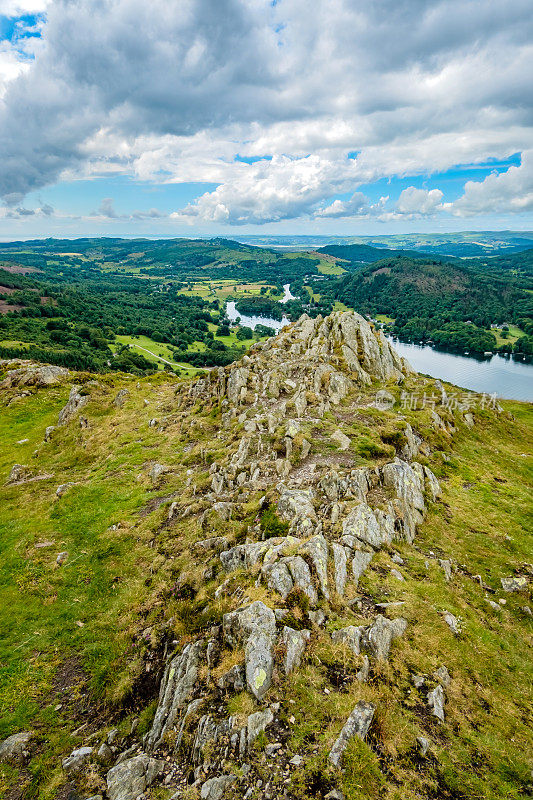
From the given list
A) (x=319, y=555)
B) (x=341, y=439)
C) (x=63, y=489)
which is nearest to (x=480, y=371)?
(x=341, y=439)

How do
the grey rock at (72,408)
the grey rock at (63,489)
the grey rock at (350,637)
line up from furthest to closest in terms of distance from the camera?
the grey rock at (72,408)
the grey rock at (63,489)
the grey rock at (350,637)

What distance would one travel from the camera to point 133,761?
11125 mm

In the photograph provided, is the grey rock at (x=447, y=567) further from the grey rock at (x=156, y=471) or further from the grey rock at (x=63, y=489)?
the grey rock at (x=63, y=489)

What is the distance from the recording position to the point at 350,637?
12859mm

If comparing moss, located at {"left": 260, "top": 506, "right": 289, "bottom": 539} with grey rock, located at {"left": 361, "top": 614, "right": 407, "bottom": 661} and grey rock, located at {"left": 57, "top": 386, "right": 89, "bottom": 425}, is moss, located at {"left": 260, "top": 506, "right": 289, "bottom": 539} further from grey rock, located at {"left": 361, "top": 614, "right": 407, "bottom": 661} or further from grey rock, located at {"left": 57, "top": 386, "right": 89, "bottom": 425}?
grey rock, located at {"left": 57, "top": 386, "right": 89, "bottom": 425}

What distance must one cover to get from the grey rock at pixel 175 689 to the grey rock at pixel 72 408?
133ft

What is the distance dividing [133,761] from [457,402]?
46539 mm

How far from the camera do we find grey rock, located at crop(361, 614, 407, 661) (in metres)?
12.8

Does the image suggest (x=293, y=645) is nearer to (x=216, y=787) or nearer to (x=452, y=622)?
(x=216, y=787)

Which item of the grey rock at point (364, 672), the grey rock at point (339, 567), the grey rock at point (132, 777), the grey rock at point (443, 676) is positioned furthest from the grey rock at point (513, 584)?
the grey rock at point (132, 777)

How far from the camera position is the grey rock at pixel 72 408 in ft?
155

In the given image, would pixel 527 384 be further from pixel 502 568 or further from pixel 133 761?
pixel 133 761

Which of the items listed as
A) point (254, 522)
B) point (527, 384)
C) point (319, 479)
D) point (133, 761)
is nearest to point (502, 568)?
point (319, 479)

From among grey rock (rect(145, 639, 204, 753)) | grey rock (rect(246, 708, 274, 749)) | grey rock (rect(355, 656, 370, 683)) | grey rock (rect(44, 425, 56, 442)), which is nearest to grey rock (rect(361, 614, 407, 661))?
grey rock (rect(355, 656, 370, 683))
